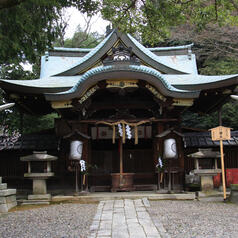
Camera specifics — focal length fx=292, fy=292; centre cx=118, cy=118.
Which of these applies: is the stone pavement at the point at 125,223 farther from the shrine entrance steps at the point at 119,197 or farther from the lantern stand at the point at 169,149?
the lantern stand at the point at 169,149

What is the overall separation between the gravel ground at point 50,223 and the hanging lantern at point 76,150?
6.14ft

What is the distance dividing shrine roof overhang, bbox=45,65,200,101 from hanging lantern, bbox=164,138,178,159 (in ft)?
4.77

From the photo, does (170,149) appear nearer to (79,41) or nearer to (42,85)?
(42,85)

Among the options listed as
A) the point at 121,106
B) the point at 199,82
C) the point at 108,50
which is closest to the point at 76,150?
the point at 121,106

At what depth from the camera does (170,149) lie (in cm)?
916

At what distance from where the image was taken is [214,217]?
19.8 ft

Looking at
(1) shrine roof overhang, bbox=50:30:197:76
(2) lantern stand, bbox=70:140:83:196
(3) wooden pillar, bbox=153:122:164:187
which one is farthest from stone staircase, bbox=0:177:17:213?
(1) shrine roof overhang, bbox=50:30:197:76

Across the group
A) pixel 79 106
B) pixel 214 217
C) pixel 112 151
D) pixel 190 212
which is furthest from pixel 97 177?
pixel 214 217

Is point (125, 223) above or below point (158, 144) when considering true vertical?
below

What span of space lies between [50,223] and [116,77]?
490 cm

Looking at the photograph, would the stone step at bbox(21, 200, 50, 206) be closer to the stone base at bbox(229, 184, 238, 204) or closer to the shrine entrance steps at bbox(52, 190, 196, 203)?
the shrine entrance steps at bbox(52, 190, 196, 203)

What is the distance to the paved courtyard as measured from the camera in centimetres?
471

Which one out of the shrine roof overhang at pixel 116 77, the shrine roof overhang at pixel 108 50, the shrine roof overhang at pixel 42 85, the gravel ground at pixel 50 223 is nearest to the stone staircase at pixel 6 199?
the gravel ground at pixel 50 223

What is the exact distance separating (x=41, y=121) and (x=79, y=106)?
9.92m
